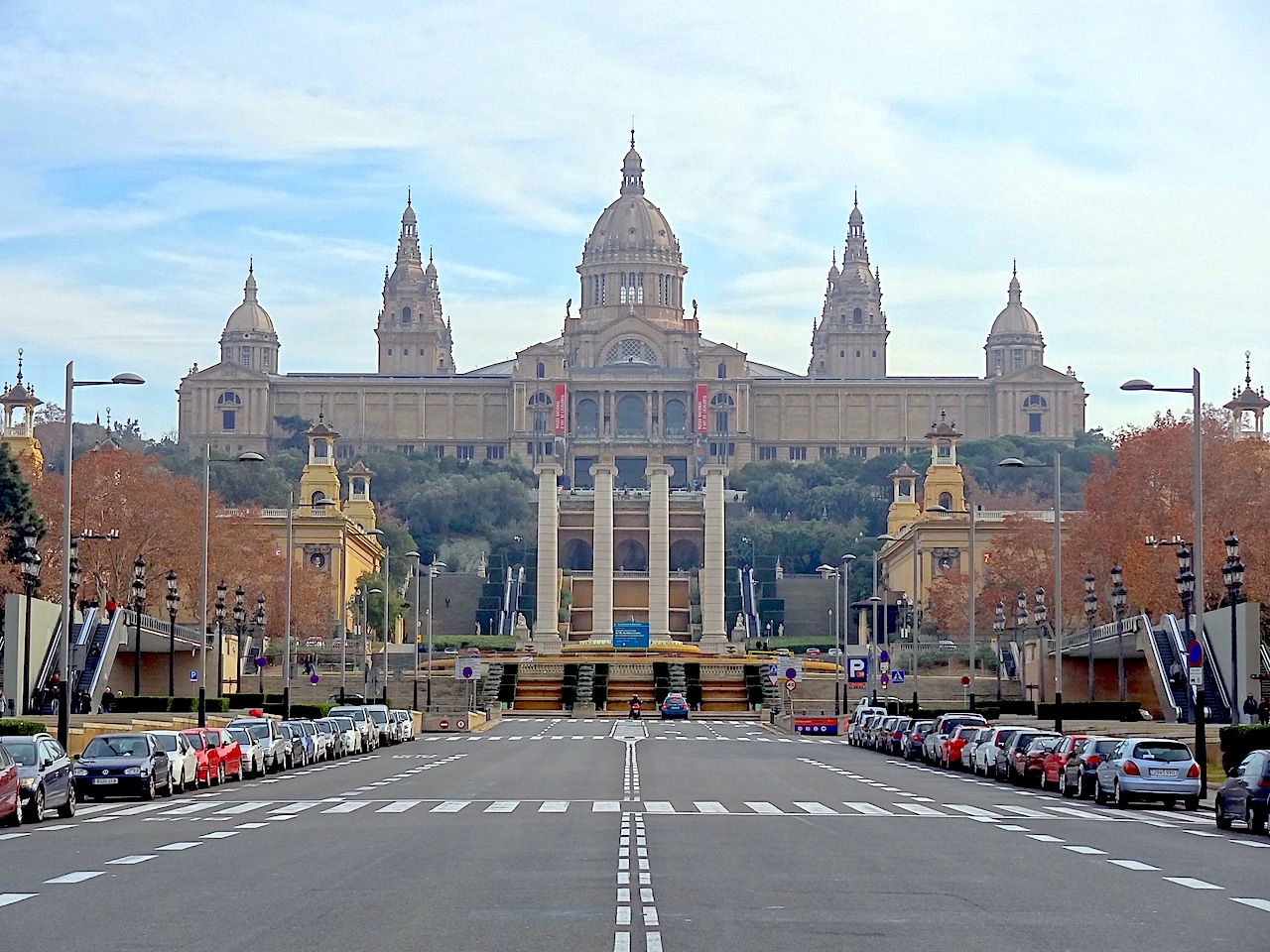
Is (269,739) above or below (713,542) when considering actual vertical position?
below

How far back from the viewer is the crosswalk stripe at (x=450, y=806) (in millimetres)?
30953

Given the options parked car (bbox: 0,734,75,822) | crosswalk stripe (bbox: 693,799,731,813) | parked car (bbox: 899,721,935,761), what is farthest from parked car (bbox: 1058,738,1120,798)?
parked car (bbox: 0,734,75,822)

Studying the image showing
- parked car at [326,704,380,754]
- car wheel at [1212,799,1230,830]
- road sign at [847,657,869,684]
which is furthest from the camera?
road sign at [847,657,869,684]

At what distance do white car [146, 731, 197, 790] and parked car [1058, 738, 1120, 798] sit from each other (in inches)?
610

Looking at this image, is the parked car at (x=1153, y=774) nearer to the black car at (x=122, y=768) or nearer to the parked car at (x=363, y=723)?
the black car at (x=122, y=768)

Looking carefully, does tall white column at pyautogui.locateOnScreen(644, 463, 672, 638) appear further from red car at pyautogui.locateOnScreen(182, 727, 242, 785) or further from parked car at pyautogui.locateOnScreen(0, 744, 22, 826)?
parked car at pyautogui.locateOnScreen(0, 744, 22, 826)

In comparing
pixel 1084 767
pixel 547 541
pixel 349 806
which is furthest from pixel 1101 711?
pixel 547 541

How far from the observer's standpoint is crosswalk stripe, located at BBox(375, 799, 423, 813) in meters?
30.9

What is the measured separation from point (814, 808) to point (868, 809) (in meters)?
0.83

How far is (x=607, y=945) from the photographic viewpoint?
14641 millimetres

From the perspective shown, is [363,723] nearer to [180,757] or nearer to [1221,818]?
[180,757]

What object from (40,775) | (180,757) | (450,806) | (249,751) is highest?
(40,775)

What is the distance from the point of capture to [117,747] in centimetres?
3488

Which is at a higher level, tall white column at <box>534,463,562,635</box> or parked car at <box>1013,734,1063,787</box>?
tall white column at <box>534,463,562,635</box>
